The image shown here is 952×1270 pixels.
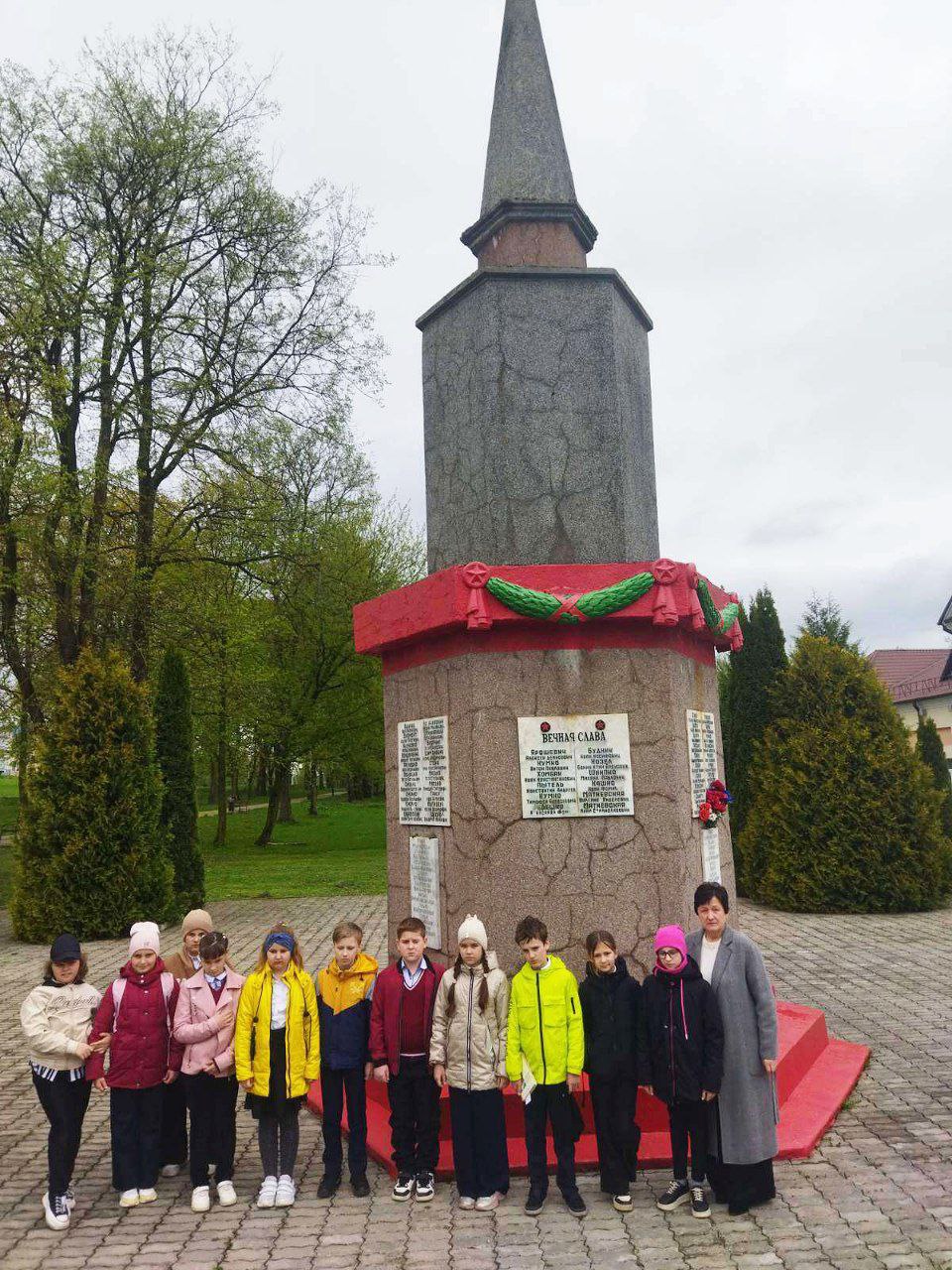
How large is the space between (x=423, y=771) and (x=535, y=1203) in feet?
8.30

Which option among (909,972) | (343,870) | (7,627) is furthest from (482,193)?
(343,870)

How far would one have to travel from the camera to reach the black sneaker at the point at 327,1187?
482cm

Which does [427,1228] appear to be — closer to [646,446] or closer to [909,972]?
[646,446]

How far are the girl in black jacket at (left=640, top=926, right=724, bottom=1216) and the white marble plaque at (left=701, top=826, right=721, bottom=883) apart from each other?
1563mm

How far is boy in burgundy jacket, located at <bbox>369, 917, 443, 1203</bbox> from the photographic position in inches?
189

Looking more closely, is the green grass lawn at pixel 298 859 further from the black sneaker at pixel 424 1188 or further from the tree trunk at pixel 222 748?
the black sneaker at pixel 424 1188

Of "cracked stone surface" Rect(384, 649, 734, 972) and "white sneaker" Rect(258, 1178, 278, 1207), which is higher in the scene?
"cracked stone surface" Rect(384, 649, 734, 972)

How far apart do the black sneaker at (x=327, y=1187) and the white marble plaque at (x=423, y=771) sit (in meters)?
1.98

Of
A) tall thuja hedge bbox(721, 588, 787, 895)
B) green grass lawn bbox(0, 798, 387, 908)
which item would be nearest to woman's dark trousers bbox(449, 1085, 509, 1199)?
tall thuja hedge bbox(721, 588, 787, 895)

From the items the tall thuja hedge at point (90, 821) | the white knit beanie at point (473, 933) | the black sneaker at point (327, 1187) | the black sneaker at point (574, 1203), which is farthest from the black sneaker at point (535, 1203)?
the tall thuja hedge at point (90, 821)

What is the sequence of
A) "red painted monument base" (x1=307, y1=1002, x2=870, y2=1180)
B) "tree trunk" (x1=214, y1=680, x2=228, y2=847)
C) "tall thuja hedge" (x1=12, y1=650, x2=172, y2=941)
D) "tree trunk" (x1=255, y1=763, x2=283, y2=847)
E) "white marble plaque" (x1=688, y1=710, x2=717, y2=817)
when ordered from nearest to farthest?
"red painted monument base" (x1=307, y1=1002, x2=870, y2=1180), "white marble plaque" (x1=688, y1=710, x2=717, y2=817), "tall thuja hedge" (x1=12, y1=650, x2=172, y2=941), "tree trunk" (x1=214, y1=680, x2=228, y2=847), "tree trunk" (x1=255, y1=763, x2=283, y2=847)

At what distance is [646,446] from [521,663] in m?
1.94

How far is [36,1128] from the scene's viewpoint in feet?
20.1

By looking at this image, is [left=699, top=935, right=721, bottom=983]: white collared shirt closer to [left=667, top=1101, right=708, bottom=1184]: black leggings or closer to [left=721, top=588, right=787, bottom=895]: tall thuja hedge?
[left=667, top=1101, right=708, bottom=1184]: black leggings
